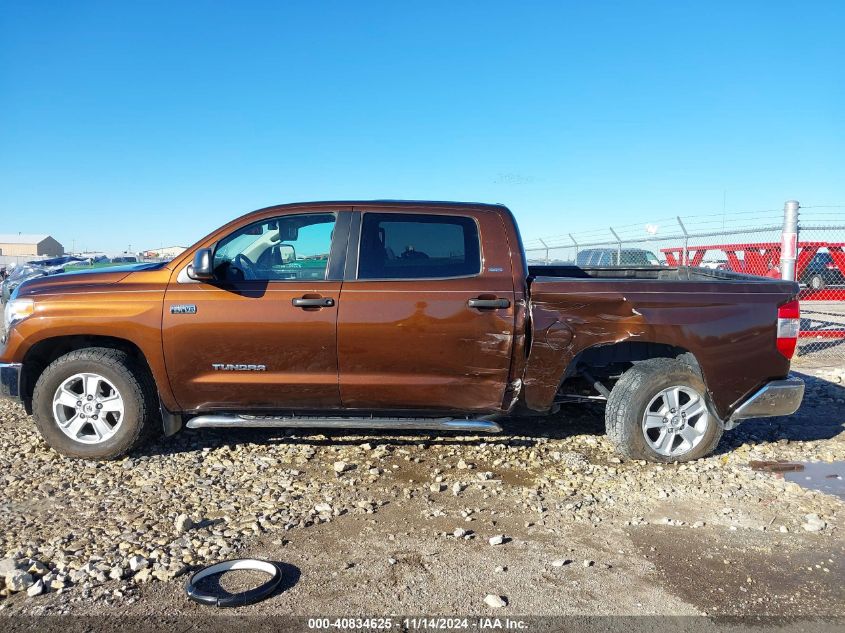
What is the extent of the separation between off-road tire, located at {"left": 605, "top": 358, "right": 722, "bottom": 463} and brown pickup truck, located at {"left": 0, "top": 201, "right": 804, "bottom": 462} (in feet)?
0.04

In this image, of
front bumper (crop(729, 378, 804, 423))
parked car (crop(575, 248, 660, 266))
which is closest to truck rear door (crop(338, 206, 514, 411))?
front bumper (crop(729, 378, 804, 423))

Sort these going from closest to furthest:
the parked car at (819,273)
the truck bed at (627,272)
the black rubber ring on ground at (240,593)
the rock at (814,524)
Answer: the black rubber ring on ground at (240,593), the rock at (814,524), the truck bed at (627,272), the parked car at (819,273)

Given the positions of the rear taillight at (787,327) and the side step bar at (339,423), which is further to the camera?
the rear taillight at (787,327)

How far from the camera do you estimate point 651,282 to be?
4.20 metres

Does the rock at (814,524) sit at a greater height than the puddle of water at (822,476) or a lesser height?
lesser

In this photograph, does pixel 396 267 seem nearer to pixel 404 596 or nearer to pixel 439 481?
pixel 439 481

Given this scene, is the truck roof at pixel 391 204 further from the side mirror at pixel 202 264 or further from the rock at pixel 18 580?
the rock at pixel 18 580

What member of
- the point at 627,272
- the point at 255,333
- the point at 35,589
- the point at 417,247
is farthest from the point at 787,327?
the point at 35,589

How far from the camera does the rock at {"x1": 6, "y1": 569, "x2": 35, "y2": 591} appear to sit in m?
2.71

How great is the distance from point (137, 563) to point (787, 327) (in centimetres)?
442

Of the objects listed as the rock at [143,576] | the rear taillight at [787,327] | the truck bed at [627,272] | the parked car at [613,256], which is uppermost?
the parked car at [613,256]

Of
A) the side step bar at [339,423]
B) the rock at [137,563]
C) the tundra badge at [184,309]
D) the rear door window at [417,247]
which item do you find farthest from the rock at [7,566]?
the rear door window at [417,247]

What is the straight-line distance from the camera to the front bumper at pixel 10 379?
14.0ft

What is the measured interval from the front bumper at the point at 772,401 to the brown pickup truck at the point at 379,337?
0.01m
